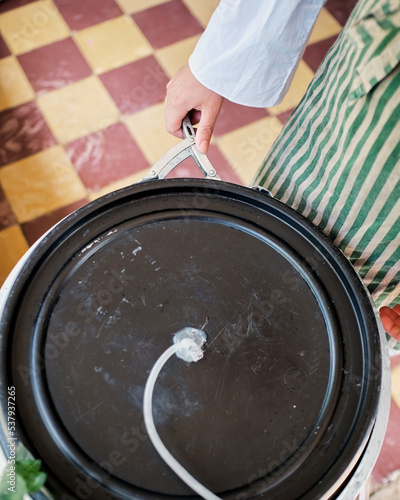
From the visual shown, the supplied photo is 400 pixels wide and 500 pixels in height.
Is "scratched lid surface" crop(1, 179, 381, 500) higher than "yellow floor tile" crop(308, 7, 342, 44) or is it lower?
lower

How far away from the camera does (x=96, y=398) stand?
2.66 feet

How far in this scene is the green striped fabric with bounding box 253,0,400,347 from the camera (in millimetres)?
836

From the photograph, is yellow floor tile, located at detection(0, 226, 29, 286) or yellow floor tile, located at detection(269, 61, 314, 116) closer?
yellow floor tile, located at detection(0, 226, 29, 286)

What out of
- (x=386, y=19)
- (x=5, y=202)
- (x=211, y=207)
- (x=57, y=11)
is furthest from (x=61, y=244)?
(x=57, y=11)

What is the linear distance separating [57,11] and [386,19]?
2081 millimetres

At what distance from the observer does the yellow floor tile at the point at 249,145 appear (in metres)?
2.10

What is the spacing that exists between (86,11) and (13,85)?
571 millimetres

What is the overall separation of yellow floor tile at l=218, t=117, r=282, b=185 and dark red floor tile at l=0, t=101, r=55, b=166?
77 cm

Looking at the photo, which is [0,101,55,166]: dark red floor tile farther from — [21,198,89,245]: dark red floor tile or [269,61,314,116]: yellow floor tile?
[269,61,314,116]: yellow floor tile

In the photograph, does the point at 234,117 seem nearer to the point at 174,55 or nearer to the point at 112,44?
the point at 174,55

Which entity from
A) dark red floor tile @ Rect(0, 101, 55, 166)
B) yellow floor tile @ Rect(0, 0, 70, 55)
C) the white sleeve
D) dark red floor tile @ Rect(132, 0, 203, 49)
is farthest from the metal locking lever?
yellow floor tile @ Rect(0, 0, 70, 55)

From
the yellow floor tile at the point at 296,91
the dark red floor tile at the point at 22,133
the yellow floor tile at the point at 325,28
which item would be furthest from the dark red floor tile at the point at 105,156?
the yellow floor tile at the point at 325,28

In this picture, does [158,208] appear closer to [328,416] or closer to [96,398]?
[96,398]

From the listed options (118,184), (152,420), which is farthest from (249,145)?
(152,420)
